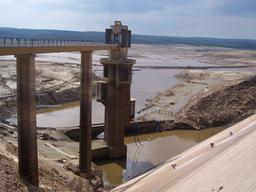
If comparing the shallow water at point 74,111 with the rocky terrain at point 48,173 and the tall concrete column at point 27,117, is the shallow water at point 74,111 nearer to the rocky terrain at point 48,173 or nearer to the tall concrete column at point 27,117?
the rocky terrain at point 48,173

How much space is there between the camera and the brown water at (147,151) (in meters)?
30.4

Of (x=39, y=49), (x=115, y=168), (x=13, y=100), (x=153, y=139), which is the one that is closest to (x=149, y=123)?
(x=153, y=139)

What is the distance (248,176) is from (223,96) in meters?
36.0

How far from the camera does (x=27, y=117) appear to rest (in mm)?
19875

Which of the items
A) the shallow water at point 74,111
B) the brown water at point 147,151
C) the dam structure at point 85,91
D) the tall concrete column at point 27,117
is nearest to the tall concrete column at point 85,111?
the dam structure at point 85,91

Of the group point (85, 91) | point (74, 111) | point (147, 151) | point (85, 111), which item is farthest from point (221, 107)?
point (85, 91)

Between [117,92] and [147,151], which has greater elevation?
[117,92]

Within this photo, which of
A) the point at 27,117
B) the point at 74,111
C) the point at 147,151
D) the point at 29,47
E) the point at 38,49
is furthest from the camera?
the point at 74,111

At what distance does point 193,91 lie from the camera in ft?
220

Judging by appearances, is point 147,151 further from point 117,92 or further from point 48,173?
point 48,173

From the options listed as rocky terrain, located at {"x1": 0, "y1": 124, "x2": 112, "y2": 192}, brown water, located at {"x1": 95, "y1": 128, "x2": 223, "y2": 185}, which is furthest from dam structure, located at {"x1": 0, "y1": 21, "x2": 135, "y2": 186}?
brown water, located at {"x1": 95, "y1": 128, "x2": 223, "y2": 185}

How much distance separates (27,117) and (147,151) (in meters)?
17.8

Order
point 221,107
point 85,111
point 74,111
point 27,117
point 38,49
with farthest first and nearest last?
point 74,111, point 221,107, point 85,111, point 38,49, point 27,117

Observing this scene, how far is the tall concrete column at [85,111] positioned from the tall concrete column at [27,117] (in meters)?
6.74
